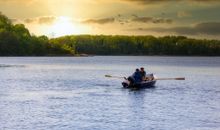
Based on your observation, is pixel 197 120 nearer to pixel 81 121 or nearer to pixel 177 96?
pixel 81 121

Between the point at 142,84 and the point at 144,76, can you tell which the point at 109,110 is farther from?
the point at 144,76

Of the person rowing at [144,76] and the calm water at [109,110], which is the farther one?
the person rowing at [144,76]

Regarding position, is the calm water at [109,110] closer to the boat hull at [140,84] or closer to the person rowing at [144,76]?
the boat hull at [140,84]

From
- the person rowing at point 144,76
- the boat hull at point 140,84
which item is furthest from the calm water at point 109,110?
the person rowing at point 144,76

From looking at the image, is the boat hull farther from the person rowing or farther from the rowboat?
the person rowing

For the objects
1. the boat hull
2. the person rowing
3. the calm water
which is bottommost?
the calm water

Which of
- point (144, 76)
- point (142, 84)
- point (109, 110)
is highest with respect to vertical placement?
point (144, 76)

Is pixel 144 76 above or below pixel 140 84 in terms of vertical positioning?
above

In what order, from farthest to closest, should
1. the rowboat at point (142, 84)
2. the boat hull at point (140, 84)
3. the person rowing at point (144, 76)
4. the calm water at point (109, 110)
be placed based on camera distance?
the boat hull at point (140, 84)
the rowboat at point (142, 84)
the person rowing at point (144, 76)
the calm water at point (109, 110)

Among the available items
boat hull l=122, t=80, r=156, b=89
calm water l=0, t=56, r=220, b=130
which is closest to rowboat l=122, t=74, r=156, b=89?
boat hull l=122, t=80, r=156, b=89

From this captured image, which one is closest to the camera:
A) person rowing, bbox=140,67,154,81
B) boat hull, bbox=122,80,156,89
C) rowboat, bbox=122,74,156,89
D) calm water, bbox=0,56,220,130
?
calm water, bbox=0,56,220,130

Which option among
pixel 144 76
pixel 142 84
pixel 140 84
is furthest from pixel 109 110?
A: pixel 144 76

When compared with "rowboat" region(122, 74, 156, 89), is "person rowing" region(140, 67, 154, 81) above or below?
above

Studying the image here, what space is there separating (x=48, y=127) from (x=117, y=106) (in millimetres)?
14442
